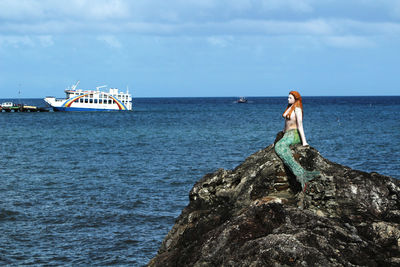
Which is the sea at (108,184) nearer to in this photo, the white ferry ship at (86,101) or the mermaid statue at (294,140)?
the mermaid statue at (294,140)

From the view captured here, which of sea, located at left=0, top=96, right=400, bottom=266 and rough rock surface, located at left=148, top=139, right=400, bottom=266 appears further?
sea, located at left=0, top=96, right=400, bottom=266

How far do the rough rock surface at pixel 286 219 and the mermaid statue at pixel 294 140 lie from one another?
0.52 ft

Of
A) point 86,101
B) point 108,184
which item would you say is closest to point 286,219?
point 108,184

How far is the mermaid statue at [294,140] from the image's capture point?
8.52 m

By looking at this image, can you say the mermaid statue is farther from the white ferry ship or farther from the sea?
the white ferry ship

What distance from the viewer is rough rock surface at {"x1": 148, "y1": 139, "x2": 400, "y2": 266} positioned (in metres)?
6.45

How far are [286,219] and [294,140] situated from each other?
2.49 m

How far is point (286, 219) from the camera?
23.3 feet

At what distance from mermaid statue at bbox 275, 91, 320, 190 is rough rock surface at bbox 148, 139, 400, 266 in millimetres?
159

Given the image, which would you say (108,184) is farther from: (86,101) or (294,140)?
(86,101)

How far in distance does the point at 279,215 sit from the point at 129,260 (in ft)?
27.5

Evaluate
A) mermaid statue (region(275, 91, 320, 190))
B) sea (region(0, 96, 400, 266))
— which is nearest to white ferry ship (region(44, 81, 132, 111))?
sea (region(0, 96, 400, 266))

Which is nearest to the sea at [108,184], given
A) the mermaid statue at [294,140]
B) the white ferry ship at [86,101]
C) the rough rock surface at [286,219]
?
the rough rock surface at [286,219]

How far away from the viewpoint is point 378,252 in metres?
6.86
